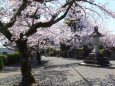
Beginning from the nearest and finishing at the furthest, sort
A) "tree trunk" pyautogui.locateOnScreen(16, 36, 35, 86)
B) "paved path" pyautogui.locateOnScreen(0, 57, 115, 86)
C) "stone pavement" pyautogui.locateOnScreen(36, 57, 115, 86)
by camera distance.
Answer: "stone pavement" pyautogui.locateOnScreen(36, 57, 115, 86) → "paved path" pyautogui.locateOnScreen(0, 57, 115, 86) → "tree trunk" pyautogui.locateOnScreen(16, 36, 35, 86)

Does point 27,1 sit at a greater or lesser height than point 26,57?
greater

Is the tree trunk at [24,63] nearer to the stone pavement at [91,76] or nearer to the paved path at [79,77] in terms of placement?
the paved path at [79,77]

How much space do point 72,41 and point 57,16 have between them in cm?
4414

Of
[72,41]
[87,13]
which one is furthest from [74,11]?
[72,41]

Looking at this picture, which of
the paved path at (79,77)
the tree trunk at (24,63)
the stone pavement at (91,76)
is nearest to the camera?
the stone pavement at (91,76)

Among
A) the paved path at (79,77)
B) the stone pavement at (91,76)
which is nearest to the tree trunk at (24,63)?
the paved path at (79,77)

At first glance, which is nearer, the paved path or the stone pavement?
the stone pavement

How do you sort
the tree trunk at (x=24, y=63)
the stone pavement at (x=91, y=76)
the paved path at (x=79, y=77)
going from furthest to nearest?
1. the tree trunk at (x=24, y=63)
2. the paved path at (x=79, y=77)
3. the stone pavement at (x=91, y=76)

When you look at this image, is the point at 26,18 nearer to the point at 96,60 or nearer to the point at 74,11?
the point at 74,11

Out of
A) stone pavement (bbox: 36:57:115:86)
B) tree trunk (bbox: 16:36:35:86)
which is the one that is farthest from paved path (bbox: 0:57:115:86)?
tree trunk (bbox: 16:36:35:86)

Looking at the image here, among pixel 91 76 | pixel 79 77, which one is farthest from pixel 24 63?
pixel 91 76

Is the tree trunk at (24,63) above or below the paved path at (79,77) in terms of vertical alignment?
above

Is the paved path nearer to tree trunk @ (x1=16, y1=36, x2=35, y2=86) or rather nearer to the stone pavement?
the stone pavement

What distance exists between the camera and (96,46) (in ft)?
105
